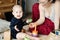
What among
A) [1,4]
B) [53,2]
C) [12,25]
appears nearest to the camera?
[12,25]

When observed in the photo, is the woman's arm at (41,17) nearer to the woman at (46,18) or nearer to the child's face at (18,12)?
the woman at (46,18)

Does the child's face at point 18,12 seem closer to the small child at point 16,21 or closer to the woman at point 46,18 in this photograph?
the small child at point 16,21

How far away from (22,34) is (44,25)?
9.4 inches

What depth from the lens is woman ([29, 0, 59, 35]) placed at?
152 centimetres

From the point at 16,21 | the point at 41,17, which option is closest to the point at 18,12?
the point at 16,21

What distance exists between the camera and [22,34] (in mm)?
1417

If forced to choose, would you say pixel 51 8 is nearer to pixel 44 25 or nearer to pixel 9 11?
pixel 44 25

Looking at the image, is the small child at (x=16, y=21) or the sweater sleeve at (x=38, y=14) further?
the sweater sleeve at (x=38, y=14)

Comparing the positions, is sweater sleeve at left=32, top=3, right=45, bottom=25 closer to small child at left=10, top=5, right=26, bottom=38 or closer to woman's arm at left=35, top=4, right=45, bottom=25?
woman's arm at left=35, top=4, right=45, bottom=25

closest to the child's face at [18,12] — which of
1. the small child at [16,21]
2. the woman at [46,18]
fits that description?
the small child at [16,21]

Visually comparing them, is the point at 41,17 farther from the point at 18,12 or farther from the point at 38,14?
the point at 18,12

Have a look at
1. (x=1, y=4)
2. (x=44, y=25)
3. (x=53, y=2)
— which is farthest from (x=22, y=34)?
(x=1, y=4)

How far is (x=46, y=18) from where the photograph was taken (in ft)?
5.18

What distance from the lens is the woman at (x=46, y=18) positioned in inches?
59.7
